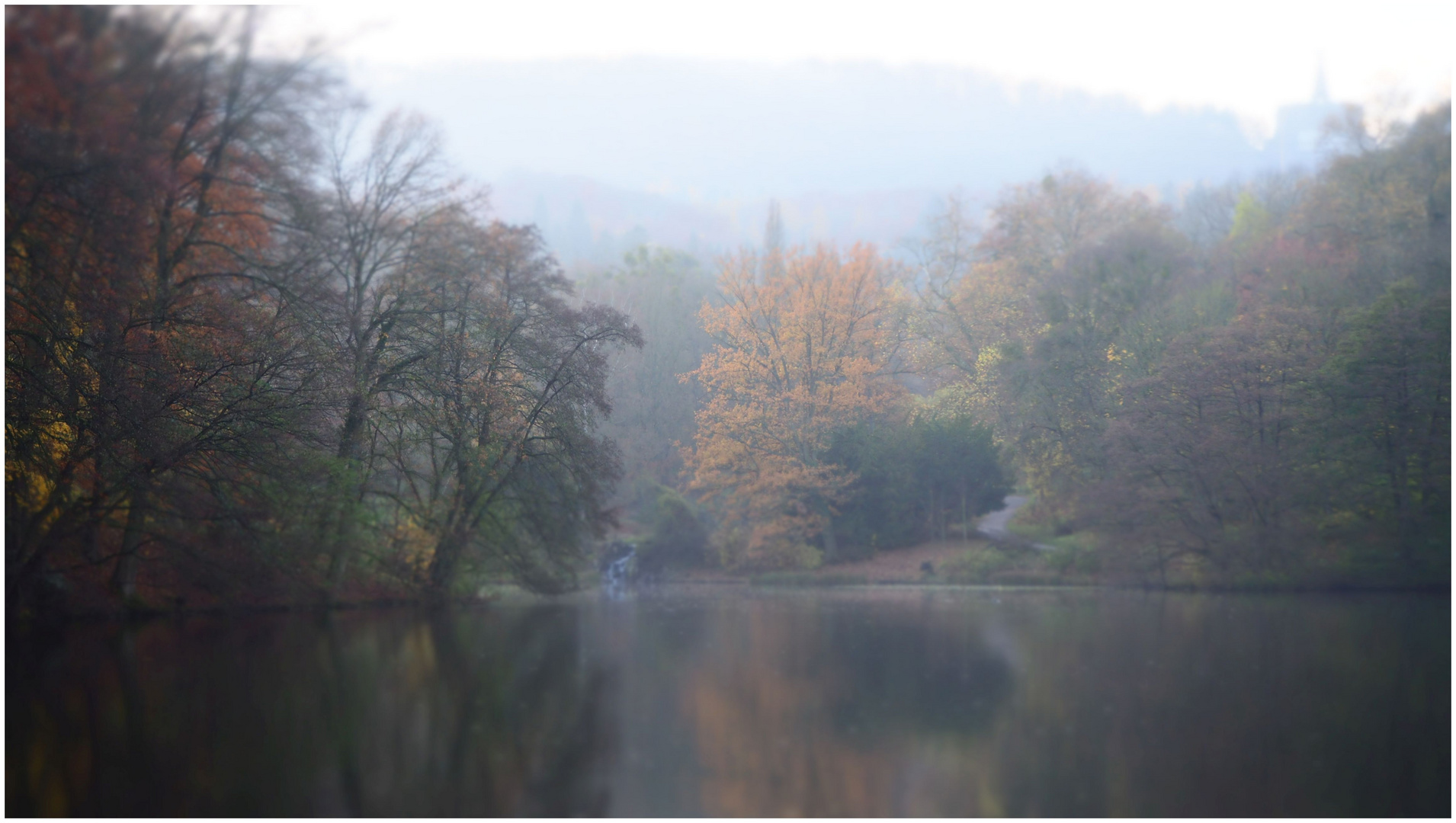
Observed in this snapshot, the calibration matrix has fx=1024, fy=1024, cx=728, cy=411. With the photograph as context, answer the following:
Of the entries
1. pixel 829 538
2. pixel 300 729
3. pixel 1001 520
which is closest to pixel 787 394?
pixel 829 538

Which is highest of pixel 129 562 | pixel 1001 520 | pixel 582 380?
pixel 582 380

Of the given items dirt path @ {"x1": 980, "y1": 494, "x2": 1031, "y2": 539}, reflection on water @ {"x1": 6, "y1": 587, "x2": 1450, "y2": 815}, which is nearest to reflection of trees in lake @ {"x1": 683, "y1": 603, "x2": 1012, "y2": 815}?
reflection on water @ {"x1": 6, "y1": 587, "x2": 1450, "y2": 815}

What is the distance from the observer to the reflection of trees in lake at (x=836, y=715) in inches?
275

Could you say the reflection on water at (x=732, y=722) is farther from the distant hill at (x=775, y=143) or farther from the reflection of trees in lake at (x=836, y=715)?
the distant hill at (x=775, y=143)

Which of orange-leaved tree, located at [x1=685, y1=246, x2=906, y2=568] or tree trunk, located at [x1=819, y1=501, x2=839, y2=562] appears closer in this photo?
orange-leaved tree, located at [x1=685, y1=246, x2=906, y2=568]

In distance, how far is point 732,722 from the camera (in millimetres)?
9125

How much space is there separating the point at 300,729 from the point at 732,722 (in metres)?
3.64

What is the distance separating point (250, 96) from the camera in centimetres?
1548

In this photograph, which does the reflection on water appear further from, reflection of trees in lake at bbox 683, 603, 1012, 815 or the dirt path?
the dirt path

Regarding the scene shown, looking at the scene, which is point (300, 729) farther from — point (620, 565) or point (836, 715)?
point (620, 565)

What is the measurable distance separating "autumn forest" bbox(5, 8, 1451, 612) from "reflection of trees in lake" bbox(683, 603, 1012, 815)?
8.00m

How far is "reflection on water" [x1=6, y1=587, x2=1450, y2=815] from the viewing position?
684cm

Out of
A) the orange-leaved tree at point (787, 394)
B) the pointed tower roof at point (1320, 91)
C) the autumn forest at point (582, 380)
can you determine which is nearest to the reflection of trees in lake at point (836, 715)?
the autumn forest at point (582, 380)

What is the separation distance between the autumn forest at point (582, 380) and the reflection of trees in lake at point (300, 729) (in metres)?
3.48
